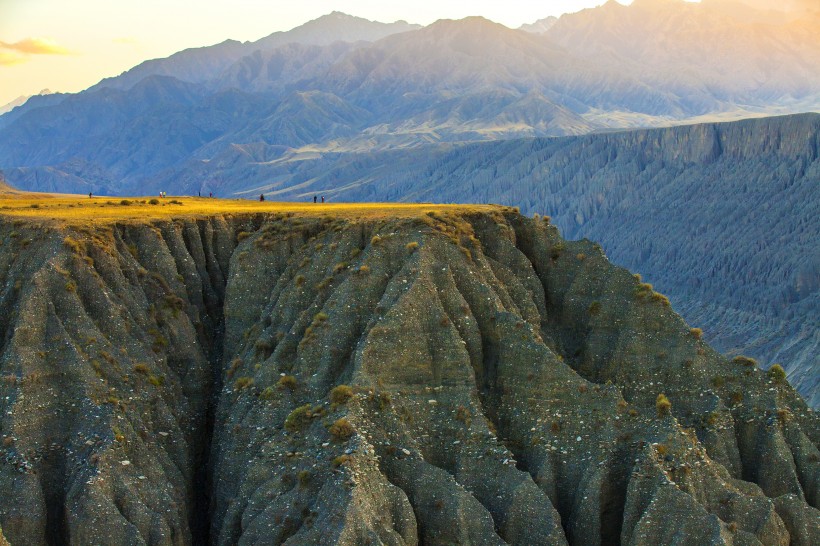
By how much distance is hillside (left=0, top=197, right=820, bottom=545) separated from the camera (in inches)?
1826

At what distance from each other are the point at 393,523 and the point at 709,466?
1727 centimetres

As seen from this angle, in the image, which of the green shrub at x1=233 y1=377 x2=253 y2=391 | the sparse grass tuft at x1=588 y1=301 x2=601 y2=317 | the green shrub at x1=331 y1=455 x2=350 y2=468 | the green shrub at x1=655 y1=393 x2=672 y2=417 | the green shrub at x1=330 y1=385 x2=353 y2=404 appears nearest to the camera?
the green shrub at x1=331 y1=455 x2=350 y2=468

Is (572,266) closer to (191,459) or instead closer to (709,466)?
(709,466)

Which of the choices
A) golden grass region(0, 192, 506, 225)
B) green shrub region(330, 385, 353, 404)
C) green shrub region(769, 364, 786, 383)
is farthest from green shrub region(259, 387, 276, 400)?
green shrub region(769, 364, 786, 383)

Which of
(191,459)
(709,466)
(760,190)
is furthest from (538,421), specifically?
Answer: (760,190)

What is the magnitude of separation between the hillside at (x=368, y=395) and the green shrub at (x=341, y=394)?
152mm

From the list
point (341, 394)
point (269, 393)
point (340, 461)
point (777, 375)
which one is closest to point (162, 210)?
point (269, 393)

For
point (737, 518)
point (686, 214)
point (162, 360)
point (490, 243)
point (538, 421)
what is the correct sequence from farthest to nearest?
point (686, 214), point (490, 243), point (162, 360), point (538, 421), point (737, 518)

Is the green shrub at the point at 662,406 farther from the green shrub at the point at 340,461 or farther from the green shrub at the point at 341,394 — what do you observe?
the green shrub at the point at 340,461

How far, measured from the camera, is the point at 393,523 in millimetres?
44344

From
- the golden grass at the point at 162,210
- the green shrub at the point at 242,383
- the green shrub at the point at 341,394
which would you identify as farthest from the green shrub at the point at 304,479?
the golden grass at the point at 162,210

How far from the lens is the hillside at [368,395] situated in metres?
46.4

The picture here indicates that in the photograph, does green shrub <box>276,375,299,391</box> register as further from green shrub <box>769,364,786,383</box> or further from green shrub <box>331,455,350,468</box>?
green shrub <box>769,364,786,383</box>

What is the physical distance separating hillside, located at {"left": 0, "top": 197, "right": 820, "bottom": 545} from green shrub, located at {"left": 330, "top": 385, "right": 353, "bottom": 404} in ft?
0.50
